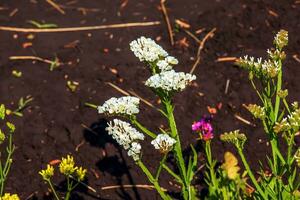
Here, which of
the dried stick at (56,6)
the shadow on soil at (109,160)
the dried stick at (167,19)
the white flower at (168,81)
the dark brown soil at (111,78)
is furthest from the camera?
the dried stick at (56,6)

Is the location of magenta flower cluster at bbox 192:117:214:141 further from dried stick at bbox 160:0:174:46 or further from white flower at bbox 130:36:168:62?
dried stick at bbox 160:0:174:46

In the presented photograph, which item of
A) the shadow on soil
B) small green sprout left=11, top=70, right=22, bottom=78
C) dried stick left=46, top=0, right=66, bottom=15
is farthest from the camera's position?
dried stick left=46, top=0, right=66, bottom=15

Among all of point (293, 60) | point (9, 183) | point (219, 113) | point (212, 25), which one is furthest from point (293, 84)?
point (9, 183)

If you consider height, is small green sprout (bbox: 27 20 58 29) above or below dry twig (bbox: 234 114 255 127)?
above

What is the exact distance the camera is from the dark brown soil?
10.3 ft

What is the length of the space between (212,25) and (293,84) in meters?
Answer: 0.73

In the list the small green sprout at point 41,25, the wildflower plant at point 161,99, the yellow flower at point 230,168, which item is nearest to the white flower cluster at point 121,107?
the wildflower plant at point 161,99

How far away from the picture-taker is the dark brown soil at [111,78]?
3.13 meters

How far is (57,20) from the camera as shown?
405 centimetres

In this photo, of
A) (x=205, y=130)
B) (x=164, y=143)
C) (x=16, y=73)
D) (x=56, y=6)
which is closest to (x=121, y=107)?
(x=164, y=143)

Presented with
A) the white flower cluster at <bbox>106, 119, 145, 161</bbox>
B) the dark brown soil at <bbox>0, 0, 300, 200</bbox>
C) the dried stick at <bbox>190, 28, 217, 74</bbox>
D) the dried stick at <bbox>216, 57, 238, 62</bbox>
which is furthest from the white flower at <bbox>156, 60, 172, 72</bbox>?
the dried stick at <bbox>216, 57, 238, 62</bbox>

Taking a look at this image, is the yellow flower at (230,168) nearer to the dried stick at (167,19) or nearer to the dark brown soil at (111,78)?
the dark brown soil at (111,78)

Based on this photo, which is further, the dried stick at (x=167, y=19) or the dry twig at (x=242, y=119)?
the dried stick at (x=167, y=19)

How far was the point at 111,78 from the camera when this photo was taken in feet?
11.9
